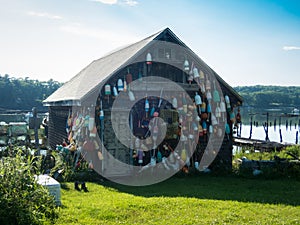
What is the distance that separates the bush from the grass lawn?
413mm

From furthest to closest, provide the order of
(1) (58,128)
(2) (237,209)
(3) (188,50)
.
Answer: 1. (1) (58,128)
2. (3) (188,50)
3. (2) (237,209)

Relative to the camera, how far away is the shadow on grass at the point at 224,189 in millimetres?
9523

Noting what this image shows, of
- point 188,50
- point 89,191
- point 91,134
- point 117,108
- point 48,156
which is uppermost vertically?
point 188,50

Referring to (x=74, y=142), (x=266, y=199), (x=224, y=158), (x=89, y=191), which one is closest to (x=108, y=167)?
(x=74, y=142)

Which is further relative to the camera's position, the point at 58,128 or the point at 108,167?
the point at 58,128

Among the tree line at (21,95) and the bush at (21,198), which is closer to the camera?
the bush at (21,198)

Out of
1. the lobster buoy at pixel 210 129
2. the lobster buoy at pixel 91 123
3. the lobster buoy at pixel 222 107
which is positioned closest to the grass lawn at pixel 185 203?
the lobster buoy at pixel 91 123

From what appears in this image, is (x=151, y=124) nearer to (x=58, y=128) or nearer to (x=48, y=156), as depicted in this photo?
(x=48, y=156)

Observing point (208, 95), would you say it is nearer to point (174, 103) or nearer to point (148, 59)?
point (174, 103)

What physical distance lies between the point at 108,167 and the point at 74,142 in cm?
158

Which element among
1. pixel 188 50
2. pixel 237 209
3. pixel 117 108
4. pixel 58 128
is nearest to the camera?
pixel 237 209

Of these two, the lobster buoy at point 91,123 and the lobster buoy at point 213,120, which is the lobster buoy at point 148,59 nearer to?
the lobster buoy at point 91,123

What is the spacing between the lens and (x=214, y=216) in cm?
755

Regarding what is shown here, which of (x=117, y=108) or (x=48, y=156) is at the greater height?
(x=117, y=108)
